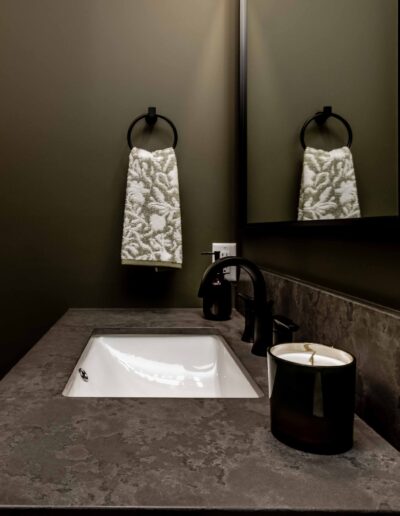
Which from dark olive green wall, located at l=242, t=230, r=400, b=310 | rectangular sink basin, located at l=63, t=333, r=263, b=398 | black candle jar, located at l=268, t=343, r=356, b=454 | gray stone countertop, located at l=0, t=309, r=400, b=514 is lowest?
rectangular sink basin, located at l=63, t=333, r=263, b=398

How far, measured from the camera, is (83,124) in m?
1.34

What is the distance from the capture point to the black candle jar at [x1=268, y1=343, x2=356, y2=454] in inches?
17.3

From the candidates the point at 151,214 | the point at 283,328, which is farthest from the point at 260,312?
the point at 151,214

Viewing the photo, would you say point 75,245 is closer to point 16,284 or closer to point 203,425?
point 16,284

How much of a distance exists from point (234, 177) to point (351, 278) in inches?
31.3

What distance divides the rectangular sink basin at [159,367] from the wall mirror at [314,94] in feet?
1.19

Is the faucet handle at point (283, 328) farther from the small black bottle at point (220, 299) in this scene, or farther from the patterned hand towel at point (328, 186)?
the small black bottle at point (220, 299)

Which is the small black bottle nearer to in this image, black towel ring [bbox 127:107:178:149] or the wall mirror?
the wall mirror

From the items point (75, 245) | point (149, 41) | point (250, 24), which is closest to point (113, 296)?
point (75, 245)

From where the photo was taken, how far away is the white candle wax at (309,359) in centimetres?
50

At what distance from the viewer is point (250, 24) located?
1270 millimetres

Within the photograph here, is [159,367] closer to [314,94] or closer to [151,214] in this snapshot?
[151,214]

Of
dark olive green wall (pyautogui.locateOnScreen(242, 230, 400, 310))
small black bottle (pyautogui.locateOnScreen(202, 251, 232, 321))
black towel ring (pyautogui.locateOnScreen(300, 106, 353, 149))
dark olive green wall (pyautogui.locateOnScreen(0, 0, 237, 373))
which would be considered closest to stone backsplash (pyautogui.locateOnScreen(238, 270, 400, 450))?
dark olive green wall (pyautogui.locateOnScreen(242, 230, 400, 310))

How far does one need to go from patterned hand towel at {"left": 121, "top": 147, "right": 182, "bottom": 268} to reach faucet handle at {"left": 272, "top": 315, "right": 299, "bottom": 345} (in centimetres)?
55
